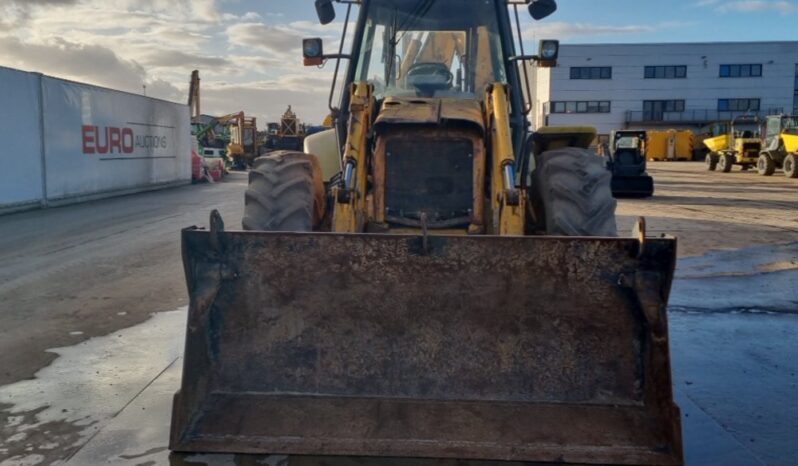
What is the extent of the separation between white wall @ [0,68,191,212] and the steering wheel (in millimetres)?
12332

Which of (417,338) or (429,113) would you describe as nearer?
(417,338)

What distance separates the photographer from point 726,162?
37438mm

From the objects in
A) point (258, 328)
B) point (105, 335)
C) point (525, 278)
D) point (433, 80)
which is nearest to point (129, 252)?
point (105, 335)

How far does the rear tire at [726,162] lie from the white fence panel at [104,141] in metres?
27.3

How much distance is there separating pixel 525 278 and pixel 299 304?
118cm

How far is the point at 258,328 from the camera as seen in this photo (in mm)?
3824

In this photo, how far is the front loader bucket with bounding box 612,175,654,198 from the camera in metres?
22.2

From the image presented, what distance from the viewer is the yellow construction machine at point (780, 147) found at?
31.1 metres

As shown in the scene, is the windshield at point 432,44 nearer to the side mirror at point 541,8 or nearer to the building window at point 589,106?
the side mirror at point 541,8

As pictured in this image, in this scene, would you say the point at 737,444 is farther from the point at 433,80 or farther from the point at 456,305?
the point at 433,80

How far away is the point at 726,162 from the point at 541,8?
3512 centimetres

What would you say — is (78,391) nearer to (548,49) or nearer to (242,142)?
(548,49)

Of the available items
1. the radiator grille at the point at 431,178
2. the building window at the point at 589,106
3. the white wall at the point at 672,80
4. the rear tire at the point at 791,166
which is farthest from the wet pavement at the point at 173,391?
Result: the building window at the point at 589,106

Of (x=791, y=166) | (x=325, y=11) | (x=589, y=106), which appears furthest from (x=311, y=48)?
(x=589, y=106)
